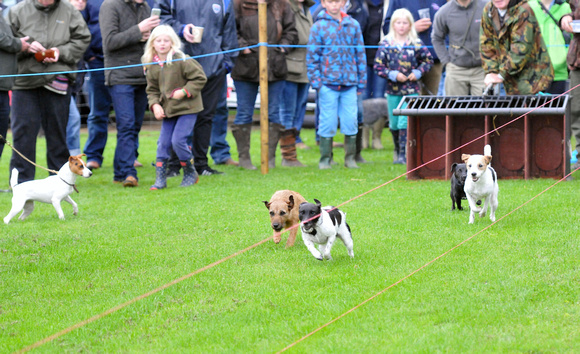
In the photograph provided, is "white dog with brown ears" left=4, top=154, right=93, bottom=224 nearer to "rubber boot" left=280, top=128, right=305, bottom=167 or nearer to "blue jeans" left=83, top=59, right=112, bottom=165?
"blue jeans" left=83, top=59, right=112, bottom=165

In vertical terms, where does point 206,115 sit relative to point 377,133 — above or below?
above

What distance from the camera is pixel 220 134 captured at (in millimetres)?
12742

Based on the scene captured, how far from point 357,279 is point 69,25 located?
6206 mm

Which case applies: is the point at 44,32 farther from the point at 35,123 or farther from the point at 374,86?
the point at 374,86

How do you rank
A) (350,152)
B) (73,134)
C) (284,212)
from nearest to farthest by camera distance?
(284,212) → (350,152) → (73,134)

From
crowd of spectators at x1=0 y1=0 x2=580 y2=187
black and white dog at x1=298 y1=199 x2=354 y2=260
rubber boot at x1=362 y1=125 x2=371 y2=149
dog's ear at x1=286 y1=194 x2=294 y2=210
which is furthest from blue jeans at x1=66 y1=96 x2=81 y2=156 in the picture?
black and white dog at x1=298 y1=199 x2=354 y2=260

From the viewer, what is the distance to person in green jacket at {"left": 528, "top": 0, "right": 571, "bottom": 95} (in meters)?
11.0

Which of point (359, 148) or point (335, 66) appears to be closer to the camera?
point (335, 66)

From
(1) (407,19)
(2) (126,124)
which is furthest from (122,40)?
(1) (407,19)

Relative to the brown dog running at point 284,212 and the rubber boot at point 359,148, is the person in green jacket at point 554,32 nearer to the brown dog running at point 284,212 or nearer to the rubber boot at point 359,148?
the rubber boot at point 359,148

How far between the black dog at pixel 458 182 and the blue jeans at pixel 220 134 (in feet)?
17.9

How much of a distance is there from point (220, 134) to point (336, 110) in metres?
2.06

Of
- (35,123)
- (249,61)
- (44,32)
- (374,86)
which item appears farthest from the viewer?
(374,86)

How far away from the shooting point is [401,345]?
14.5 feet
